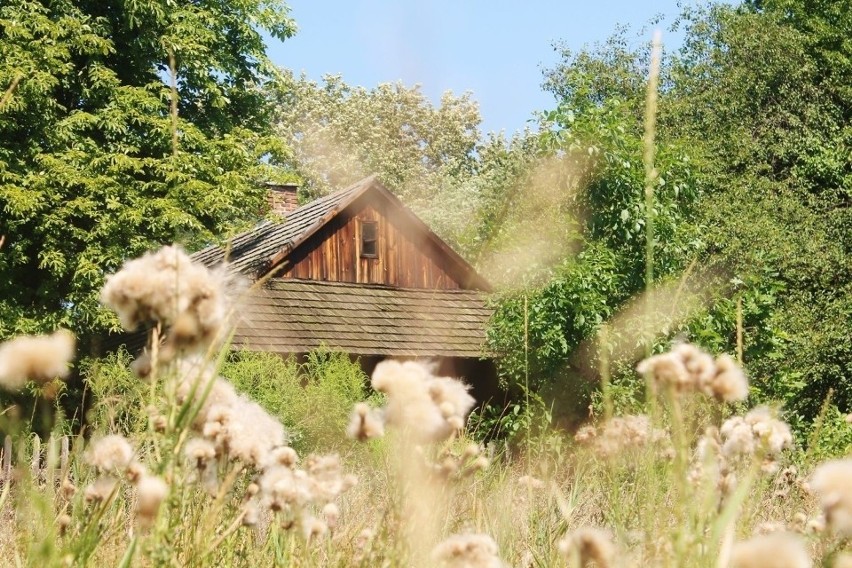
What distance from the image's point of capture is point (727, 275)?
17125 millimetres

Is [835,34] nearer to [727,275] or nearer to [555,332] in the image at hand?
[727,275]

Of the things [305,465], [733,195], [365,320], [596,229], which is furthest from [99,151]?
[305,465]

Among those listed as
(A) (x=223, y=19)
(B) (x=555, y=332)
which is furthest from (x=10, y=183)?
(B) (x=555, y=332)

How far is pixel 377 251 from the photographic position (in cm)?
2275

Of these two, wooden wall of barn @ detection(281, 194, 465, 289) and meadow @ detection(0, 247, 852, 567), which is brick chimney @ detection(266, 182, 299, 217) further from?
meadow @ detection(0, 247, 852, 567)

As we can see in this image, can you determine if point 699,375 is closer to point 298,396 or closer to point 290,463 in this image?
point 290,463

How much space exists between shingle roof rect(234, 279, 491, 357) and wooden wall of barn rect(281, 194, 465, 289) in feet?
0.89

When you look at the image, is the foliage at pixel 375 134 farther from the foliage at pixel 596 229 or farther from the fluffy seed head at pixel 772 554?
the fluffy seed head at pixel 772 554

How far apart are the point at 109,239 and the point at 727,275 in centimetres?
987

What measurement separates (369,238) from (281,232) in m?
1.81

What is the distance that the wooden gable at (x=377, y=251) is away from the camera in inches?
858

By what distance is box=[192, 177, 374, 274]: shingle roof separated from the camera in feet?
68.5

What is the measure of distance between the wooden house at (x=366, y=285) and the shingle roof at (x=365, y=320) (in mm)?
24

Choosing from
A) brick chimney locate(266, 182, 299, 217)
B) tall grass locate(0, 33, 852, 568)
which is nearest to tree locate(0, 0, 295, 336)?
brick chimney locate(266, 182, 299, 217)
